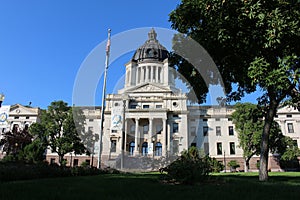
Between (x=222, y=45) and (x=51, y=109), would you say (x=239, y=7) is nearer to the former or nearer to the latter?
(x=222, y=45)

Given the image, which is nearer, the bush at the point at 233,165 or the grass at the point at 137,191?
the grass at the point at 137,191

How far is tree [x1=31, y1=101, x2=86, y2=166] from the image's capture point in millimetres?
35938

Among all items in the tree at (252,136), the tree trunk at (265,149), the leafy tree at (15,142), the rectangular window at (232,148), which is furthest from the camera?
the rectangular window at (232,148)

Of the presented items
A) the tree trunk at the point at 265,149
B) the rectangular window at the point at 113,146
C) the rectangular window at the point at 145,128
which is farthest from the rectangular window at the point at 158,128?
the tree trunk at the point at 265,149

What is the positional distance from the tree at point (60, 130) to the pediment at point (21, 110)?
62.9 feet

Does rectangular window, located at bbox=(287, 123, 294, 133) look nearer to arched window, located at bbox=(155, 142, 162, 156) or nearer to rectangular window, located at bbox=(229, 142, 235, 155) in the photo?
rectangular window, located at bbox=(229, 142, 235, 155)

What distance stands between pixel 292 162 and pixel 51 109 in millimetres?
42732

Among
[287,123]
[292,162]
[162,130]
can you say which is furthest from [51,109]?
[287,123]

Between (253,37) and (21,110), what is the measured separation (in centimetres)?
5648

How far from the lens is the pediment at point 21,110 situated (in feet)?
181

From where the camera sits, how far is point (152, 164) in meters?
39.5

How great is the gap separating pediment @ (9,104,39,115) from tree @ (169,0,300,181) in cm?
5016

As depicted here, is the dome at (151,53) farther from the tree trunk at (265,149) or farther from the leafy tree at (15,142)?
the tree trunk at (265,149)

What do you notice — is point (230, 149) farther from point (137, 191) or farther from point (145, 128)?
point (137, 191)
